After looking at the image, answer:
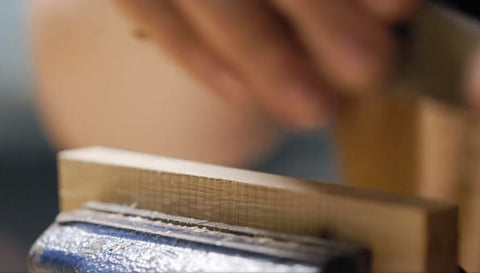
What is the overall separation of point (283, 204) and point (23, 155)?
5.19 ft

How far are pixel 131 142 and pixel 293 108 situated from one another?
0.68 meters

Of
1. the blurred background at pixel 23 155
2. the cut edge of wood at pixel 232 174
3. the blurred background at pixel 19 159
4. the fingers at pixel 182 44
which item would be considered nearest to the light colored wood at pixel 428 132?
the fingers at pixel 182 44

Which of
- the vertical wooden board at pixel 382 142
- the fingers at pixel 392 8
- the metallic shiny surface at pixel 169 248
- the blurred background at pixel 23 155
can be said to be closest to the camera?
the metallic shiny surface at pixel 169 248

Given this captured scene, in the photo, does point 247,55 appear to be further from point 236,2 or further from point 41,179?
point 41,179

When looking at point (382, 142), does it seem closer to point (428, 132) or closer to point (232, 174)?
point (428, 132)

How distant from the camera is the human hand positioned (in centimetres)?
74

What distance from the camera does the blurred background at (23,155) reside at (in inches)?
72.1

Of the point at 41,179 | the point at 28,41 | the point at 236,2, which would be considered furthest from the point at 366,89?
the point at 41,179

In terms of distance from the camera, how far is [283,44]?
2.68ft

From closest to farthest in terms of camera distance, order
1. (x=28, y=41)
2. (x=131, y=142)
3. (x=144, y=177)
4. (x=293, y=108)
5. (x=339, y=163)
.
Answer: (x=144, y=177) < (x=293, y=108) < (x=339, y=163) < (x=131, y=142) < (x=28, y=41)

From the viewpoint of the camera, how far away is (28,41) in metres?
1.78

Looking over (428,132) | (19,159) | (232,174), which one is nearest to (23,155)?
(19,159)

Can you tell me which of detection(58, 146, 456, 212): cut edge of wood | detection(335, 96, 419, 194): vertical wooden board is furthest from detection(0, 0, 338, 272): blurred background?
detection(58, 146, 456, 212): cut edge of wood

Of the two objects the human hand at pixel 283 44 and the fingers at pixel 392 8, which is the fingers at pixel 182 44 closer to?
the human hand at pixel 283 44
